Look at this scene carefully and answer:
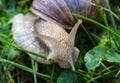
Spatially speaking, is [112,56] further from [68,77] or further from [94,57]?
[68,77]

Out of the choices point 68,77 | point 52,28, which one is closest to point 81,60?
point 68,77

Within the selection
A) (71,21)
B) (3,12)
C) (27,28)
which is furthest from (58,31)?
(3,12)

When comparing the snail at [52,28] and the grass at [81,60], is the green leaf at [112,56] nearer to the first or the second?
the grass at [81,60]

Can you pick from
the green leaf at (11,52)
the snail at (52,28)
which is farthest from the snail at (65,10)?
the green leaf at (11,52)

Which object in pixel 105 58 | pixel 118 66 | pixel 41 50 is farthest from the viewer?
pixel 41 50

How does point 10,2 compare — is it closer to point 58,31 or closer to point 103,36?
point 58,31

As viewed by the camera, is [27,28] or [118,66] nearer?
[118,66]

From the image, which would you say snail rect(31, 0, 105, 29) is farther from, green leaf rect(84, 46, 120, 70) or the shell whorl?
green leaf rect(84, 46, 120, 70)
